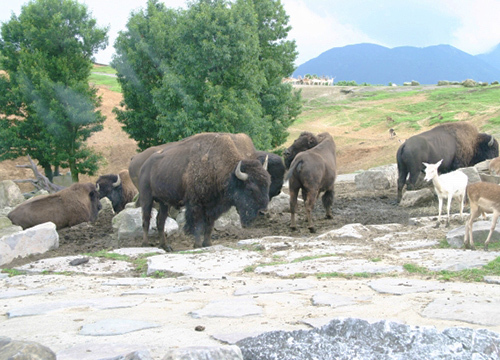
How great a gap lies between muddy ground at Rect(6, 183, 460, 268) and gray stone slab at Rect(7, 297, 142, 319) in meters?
4.78

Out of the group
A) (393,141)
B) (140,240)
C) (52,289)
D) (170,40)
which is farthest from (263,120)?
(52,289)

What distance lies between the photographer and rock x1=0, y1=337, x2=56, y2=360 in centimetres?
284

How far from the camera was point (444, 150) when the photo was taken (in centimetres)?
1608

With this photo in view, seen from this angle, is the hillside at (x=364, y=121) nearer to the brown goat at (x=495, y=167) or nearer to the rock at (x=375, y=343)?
the brown goat at (x=495, y=167)

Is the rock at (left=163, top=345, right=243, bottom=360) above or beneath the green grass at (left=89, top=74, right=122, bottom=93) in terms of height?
beneath

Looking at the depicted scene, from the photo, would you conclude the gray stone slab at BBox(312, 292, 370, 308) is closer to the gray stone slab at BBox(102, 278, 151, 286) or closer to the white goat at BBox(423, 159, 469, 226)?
the gray stone slab at BBox(102, 278, 151, 286)

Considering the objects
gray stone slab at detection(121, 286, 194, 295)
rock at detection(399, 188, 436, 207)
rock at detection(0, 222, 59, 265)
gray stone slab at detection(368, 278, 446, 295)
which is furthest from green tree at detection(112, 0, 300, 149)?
gray stone slab at detection(368, 278, 446, 295)

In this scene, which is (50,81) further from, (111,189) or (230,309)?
(230,309)

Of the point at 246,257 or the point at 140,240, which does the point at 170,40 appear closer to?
the point at 140,240

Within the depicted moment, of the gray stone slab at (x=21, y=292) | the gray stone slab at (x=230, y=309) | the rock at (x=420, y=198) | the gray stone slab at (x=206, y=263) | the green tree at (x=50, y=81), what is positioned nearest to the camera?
the gray stone slab at (x=230, y=309)

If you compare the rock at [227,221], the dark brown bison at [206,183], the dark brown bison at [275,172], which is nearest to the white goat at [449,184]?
the dark brown bison at [206,183]

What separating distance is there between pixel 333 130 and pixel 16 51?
2675 centimetres

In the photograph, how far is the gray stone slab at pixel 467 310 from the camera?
392 cm

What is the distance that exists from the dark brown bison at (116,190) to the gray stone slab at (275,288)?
11728 mm
